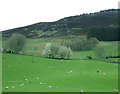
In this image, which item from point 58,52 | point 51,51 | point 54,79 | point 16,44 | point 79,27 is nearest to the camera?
point 54,79

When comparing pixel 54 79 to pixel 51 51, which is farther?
pixel 51 51

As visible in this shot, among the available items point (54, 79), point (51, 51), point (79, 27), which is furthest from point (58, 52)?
point (79, 27)

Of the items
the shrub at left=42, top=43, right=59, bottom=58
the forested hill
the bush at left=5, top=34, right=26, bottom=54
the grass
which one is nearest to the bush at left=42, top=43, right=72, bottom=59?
the shrub at left=42, top=43, right=59, bottom=58

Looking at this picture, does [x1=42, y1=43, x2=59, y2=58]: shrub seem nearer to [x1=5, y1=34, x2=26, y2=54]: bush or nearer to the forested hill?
[x1=5, y1=34, x2=26, y2=54]: bush

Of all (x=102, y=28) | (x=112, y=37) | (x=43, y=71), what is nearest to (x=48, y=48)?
(x=43, y=71)

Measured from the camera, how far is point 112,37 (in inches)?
4328

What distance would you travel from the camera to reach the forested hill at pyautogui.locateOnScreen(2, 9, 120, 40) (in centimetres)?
12153

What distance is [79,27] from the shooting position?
142 m

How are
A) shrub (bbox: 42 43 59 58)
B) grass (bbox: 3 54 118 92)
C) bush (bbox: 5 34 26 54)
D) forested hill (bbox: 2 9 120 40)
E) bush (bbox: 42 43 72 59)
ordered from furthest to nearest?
1. forested hill (bbox: 2 9 120 40)
2. bush (bbox: 5 34 26 54)
3. shrub (bbox: 42 43 59 58)
4. bush (bbox: 42 43 72 59)
5. grass (bbox: 3 54 118 92)

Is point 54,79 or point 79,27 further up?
point 79,27

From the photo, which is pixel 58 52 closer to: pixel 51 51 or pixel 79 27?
pixel 51 51

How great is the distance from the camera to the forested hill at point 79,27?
121525mm

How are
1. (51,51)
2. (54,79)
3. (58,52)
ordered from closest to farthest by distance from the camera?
(54,79) → (58,52) → (51,51)

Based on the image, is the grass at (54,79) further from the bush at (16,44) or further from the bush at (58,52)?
the bush at (16,44)
